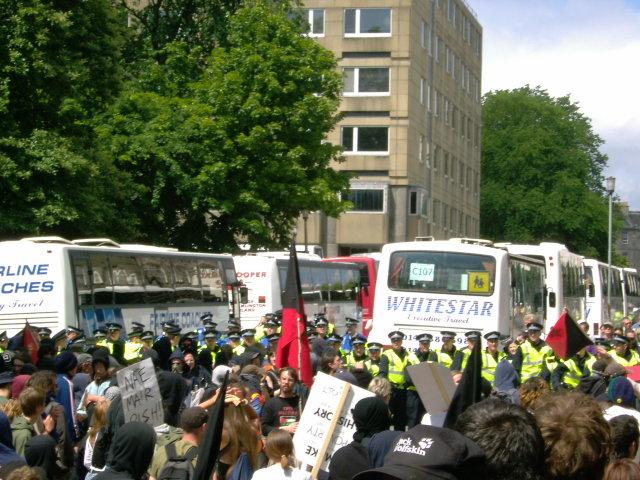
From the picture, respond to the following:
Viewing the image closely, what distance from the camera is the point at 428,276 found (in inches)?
1027

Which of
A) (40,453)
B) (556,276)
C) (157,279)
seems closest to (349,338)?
(157,279)

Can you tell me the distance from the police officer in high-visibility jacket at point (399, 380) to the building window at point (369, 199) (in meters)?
51.2

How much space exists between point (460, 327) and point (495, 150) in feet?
217

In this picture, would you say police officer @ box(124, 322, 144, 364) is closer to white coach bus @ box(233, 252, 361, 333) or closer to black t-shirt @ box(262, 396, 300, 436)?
black t-shirt @ box(262, 396, 300, 436)

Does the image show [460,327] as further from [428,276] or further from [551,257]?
[551,257]

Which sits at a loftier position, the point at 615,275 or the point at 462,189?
the point at 462,189

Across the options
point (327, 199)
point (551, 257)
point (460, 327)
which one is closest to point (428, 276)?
point (460, 327)

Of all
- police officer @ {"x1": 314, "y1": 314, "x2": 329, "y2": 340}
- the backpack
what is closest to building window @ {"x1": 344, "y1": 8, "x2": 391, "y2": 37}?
police officer @ {"x1": 314, "y1": 314, "x2": 329, "y2": 340}

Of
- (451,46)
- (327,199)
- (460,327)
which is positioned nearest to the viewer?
(460,327)

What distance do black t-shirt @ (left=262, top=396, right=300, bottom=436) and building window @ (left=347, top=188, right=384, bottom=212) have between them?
5778 cm

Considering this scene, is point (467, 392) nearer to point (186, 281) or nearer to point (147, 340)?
point (147, 340)

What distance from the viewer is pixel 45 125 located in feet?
106

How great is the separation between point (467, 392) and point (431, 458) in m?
2.60

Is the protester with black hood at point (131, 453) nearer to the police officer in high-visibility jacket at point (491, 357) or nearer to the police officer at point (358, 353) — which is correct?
the police officer in high-visibility jacket at point (491, 357)
